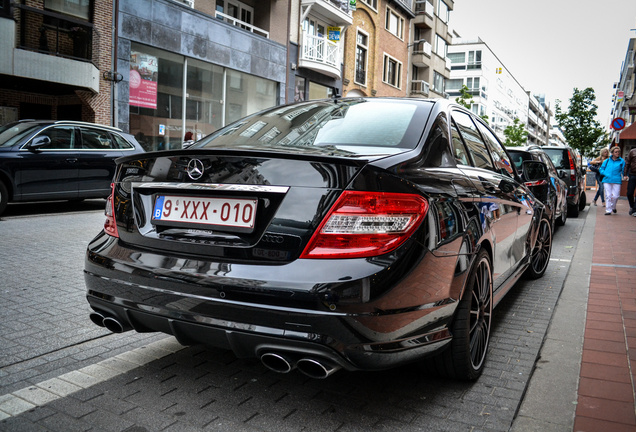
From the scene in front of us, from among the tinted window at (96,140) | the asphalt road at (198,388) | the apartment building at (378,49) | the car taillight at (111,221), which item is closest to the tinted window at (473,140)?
the asphalt road at (198,388)

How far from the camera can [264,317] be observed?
2.36 metres

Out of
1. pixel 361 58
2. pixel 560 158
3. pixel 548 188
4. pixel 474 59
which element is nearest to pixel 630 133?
pixel 361 58

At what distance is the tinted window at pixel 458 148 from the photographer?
3.41 m

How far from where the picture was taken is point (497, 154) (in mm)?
4617

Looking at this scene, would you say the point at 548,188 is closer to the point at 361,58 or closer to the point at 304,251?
the point at 304,251

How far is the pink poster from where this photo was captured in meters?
18.1

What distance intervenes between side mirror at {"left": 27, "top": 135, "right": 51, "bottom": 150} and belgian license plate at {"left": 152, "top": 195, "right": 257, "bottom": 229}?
8450 mm

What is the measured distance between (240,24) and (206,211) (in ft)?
72.4

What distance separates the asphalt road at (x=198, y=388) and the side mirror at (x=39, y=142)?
20.9 ft

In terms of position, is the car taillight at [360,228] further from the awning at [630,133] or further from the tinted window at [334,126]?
the awning at [630,133]

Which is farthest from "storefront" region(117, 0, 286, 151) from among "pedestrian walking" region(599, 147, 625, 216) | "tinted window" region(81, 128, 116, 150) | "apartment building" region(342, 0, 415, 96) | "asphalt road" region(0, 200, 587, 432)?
"asphalt road" region(0, 200, 587, 432)

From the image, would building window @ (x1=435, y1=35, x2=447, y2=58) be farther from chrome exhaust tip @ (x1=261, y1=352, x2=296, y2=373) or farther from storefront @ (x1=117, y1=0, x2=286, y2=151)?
chrome exhaust tip @ (x1=261, y1=352, x2=296, y2=373)

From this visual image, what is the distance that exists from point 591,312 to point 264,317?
351cm

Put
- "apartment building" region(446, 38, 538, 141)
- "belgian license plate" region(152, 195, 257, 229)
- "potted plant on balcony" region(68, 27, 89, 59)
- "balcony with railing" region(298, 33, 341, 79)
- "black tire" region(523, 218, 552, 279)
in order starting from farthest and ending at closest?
"apartment building" region(446, 38, 538, 141) < "balcony with railing" region(298, 33, 341, 79) < "potted plant on balcony" region(68, 27, 89, 59) < "black tire" region(523, 218, 552, 279) < "belgian license plate" region(152, 195, 257, 229)
